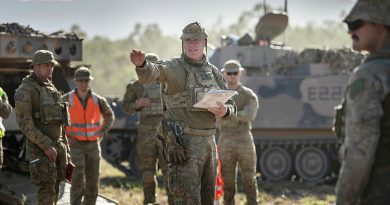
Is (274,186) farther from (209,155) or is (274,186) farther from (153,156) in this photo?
→ (209,155)

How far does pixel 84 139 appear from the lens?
24.9ft

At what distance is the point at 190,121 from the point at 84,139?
103 inches

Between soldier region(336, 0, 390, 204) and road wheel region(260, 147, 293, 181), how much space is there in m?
9.80

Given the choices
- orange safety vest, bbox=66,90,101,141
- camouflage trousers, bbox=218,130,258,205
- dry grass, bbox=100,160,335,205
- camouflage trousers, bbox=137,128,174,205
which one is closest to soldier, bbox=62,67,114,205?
orange safety vest, bbox=66,90,101,141

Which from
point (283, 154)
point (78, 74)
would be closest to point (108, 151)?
point (283, 154)

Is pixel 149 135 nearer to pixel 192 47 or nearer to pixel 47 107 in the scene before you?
pixel 47 107

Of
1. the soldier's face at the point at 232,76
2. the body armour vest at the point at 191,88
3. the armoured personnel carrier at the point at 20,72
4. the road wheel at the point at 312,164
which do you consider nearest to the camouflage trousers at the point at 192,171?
the body armour vest at the point at 191,88

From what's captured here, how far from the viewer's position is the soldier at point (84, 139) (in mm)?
7496

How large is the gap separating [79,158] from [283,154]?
6.44 meters

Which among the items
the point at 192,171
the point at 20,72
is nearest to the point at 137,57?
the point at 192,171

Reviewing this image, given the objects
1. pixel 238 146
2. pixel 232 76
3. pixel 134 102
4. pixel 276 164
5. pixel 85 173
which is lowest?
pixel 276 164

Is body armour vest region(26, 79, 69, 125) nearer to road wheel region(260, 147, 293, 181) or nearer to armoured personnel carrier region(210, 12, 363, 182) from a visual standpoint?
armoured personnel carrier region(210, 12, 363, 182)

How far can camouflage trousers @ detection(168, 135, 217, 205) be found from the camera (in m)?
5.23

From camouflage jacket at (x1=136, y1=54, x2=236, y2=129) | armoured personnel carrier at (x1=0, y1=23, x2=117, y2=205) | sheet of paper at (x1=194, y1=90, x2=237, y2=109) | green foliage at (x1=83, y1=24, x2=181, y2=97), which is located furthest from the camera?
green foliage at (x1=83, y1=24, x2=181, y2=97)
